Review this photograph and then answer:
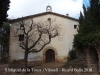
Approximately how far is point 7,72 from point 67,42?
10.8 metres

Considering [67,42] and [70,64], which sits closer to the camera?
[70,64]

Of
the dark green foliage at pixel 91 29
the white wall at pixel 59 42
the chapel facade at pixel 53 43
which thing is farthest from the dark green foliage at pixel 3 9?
the white wall at pixel 59 42

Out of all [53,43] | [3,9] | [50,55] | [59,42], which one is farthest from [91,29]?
[50,55]

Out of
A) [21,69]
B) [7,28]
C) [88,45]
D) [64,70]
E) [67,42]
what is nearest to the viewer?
[88,45]

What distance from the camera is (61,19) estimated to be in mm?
24922

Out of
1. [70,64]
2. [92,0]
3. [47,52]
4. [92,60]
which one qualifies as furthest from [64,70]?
[47,52]

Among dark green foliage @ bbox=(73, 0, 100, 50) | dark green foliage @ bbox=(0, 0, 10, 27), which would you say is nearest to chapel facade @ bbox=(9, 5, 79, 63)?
dark green foliage @ bbox=(0, 0, 10, 27)

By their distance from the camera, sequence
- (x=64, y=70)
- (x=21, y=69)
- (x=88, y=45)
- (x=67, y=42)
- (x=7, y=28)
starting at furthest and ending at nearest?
(x=7, y=28)
(x=67, y=42)
(x=21, y=69)
(x=64, y=70)
(x=88, y=45)

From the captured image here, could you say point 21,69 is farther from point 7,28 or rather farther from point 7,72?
point 7,28

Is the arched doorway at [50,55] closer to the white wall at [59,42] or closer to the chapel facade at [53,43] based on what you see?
the chapel facade at [53,43]

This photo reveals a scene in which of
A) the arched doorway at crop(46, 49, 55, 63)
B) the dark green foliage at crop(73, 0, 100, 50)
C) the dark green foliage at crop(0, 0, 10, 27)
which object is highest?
the dark green foliage at crop(0, 0, 10, 27)

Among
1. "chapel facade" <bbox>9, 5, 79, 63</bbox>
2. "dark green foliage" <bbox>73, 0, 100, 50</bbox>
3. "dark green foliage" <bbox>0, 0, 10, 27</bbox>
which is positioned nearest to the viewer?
"dark green foliage" <bbox>73, 0, 100, 50</bbox>

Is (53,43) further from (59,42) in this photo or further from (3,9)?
(3,9)

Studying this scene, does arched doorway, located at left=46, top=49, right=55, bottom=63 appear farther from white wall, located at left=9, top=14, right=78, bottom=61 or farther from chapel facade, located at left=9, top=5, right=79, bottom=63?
white wall, located at left=9, top=14, right=78, bottom=61
